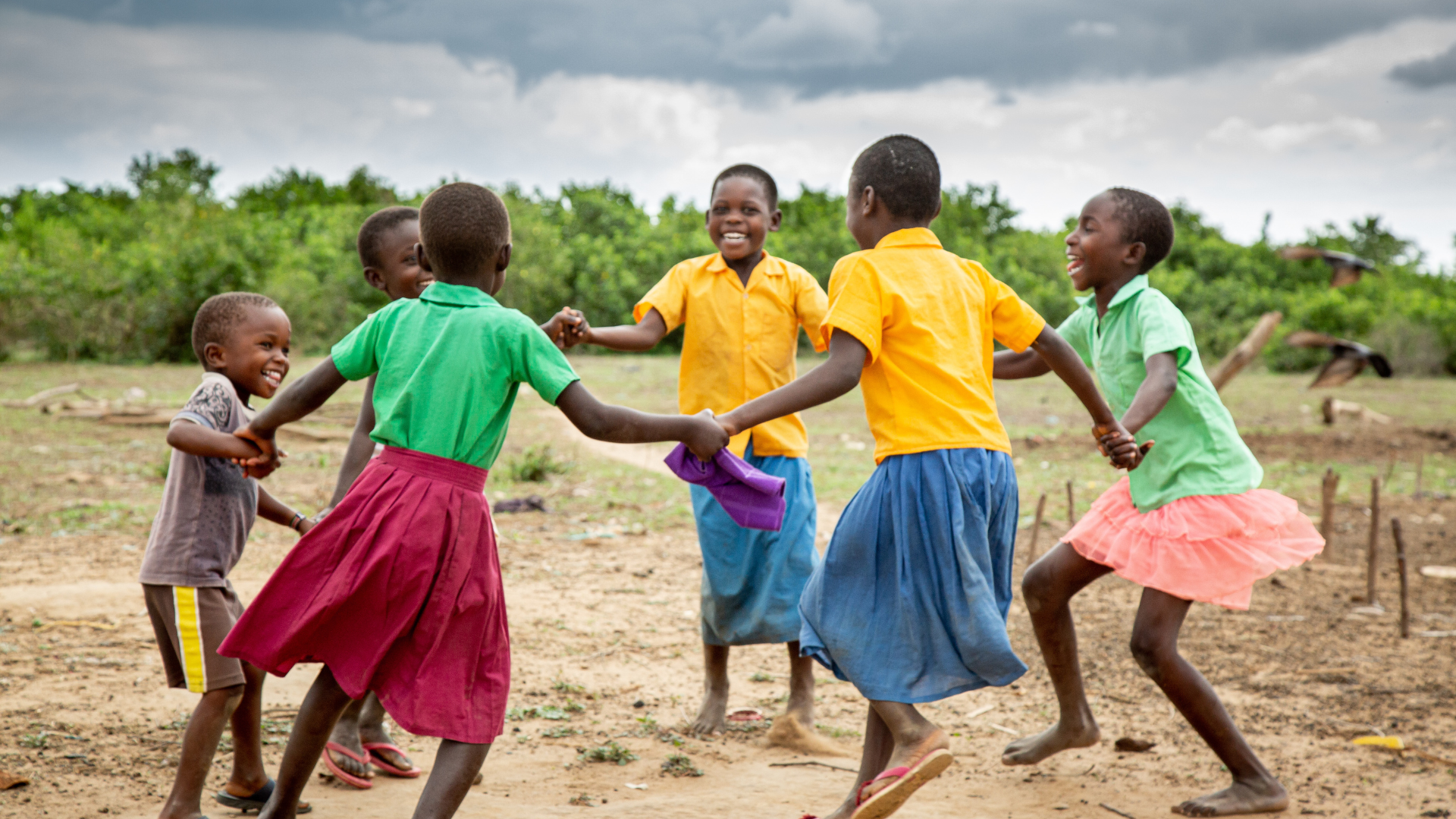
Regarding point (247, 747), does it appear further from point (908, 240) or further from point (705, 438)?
point (908, 240)

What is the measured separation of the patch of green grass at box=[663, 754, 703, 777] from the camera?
11.2 feet

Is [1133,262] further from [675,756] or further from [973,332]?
[675,756]

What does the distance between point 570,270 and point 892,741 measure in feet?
69.6

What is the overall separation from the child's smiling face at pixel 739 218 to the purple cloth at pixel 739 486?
116 cm

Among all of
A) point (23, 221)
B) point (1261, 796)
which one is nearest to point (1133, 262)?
point (1261, 796)

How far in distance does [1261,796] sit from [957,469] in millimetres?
1415

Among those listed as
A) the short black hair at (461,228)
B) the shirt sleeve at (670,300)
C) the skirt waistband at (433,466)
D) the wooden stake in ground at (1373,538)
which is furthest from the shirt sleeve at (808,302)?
the wooden stake in ground at (1373,538)

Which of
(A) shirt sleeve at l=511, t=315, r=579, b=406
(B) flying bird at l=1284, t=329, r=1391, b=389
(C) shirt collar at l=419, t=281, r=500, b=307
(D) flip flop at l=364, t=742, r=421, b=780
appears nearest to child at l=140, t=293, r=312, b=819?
(D) flip flop at l=364, t=742, r=421, b=780

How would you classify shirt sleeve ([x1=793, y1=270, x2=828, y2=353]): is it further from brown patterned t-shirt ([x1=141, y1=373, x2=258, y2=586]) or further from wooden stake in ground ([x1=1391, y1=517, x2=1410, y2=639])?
wooden stake in ground ([x1=1391, y1=517, x2=1410, y2=639])

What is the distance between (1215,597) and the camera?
3.22 m

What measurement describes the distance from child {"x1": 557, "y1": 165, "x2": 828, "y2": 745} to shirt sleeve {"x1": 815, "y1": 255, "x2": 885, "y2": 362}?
89cm

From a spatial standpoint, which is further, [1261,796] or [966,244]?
[966,244]

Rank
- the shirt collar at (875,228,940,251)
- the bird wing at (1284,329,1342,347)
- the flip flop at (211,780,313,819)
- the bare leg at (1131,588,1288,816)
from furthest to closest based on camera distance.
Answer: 1. the bird wing at (1284,329,1342,347)
2. the bare leg at (1131,588,1288,816)
3. the flip flop at (211,780,313,819)
4. the shirt collar at (875,228,940,251)

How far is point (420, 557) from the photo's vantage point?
8.02ft
